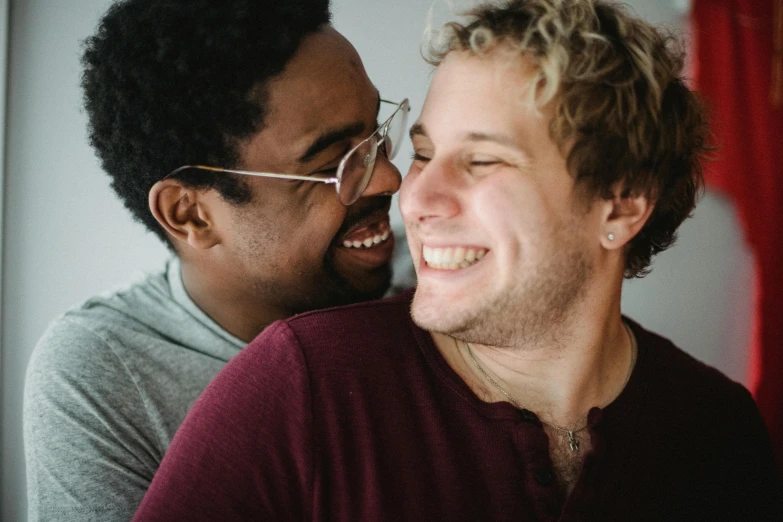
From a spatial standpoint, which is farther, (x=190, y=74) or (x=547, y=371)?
A: (x=190, y=74)

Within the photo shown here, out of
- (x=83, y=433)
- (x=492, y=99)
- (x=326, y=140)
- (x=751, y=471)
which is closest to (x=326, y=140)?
(x=326, y=140)

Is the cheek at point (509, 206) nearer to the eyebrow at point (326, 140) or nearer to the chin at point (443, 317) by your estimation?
the chin at point (443, 317)

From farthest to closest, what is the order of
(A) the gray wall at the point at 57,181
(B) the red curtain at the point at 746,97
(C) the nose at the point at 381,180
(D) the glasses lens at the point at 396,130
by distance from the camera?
(B) the red curtain at the point at 746,97, (A) the gray wall at the point at 57,181, (D) the glasses lens at the point at 396,130, (C) the nose at the point at 381,180

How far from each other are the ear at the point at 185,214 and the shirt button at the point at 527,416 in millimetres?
897

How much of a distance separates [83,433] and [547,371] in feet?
3.41

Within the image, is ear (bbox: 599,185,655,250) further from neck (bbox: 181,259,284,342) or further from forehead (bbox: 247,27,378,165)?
neck (bbox: 181,259,284,342)

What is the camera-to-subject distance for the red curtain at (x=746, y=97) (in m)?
2.48

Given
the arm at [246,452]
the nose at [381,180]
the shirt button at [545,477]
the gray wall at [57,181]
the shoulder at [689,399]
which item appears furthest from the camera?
the gray wall at [57,181]

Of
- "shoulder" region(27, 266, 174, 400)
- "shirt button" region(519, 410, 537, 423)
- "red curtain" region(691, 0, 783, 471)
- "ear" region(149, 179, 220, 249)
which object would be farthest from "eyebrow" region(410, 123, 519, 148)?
"red curtain" region(691, 0, 783, 471)

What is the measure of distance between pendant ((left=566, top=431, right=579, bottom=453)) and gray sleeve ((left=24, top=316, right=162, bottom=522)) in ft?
3.09

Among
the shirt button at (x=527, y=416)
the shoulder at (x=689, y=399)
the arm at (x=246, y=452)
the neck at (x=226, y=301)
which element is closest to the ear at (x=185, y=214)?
the neck at (x=226, y=301)

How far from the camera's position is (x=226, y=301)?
5.59 feet

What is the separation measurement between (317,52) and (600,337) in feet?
3.12

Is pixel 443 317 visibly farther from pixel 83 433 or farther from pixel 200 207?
pixel 83 433
